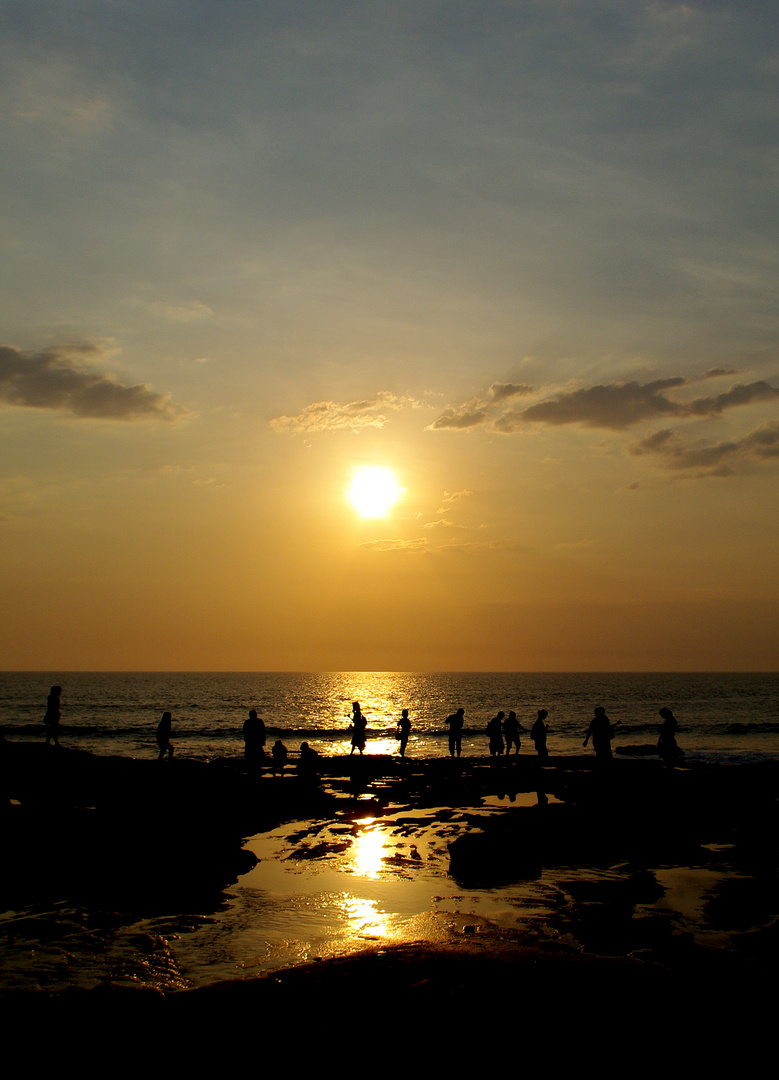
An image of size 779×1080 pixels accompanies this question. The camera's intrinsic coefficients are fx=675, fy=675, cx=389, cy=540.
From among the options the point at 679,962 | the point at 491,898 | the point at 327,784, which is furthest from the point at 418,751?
the point at 679,962

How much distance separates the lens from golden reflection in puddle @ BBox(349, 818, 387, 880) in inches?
490

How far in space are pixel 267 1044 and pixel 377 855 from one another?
869cm

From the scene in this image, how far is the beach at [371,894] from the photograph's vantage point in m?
6.35

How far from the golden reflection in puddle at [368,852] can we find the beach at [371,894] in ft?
0.24

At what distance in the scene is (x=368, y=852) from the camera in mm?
13883

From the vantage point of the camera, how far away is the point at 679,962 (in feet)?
22.9

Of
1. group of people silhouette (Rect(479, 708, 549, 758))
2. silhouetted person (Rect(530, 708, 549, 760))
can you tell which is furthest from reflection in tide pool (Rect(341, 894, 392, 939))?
silhouetted person (Rect(530, 708, 549, 760))

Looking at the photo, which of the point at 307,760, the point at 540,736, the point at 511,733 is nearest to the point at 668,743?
the point at 540,736

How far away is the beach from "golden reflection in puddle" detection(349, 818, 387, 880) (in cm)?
7

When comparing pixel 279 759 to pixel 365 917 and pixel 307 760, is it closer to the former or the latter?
pixel 307 760

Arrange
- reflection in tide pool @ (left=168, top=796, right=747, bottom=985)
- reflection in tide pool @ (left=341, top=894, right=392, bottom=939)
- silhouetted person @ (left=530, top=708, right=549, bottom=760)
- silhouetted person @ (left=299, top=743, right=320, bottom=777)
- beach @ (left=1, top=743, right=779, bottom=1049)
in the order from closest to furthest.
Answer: beach @ (left=1, top=743, right=779, bottom=1049), reflection in tide pool @ (left=168, top=796, right=747, bottom=985), reflection in tide pool @ (left=341, top=894, right=392, bottom=939), silhouetted person @ (left=530, top=708, right=549, bottom=760), silhouetted person @ (left=299, top=743, right=320, bottom=777)

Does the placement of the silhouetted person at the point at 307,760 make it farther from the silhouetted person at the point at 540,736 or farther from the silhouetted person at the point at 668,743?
the silhouetted person at the point at 668,743

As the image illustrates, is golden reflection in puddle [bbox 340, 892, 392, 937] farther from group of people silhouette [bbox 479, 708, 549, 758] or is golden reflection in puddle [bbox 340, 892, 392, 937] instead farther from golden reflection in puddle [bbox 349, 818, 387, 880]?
group of people silhouette [bbox 479, 708, 549, 758]

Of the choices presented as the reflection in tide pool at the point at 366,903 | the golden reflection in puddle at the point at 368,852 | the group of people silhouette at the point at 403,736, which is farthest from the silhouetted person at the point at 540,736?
the reflection in tide pool at the point at 366,903
